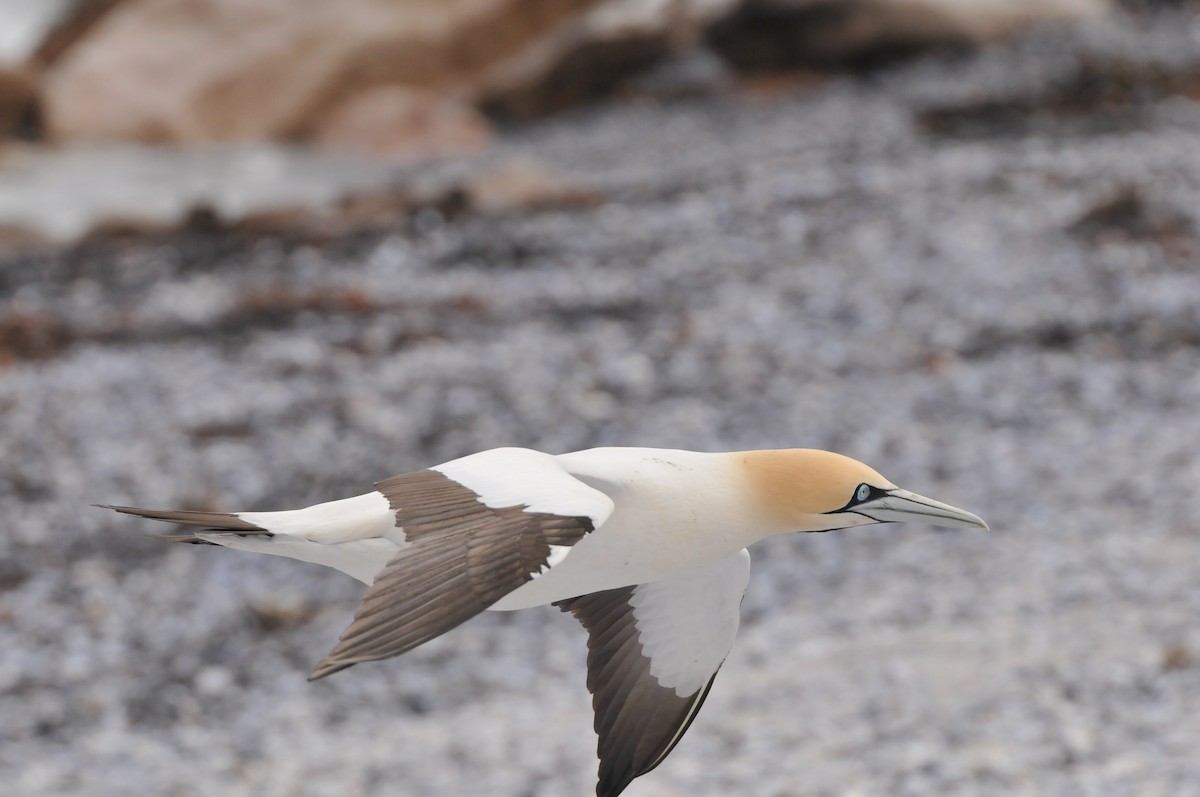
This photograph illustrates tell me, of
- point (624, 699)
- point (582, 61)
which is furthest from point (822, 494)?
point (582, 61)

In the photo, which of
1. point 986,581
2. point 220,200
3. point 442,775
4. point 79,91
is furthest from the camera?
point 79,91

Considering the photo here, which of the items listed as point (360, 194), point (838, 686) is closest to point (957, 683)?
point (838, 686)

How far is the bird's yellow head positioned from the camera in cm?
178

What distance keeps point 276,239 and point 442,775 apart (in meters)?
9.43

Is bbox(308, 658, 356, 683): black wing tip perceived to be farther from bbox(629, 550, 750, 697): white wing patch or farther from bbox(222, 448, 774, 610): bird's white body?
bbox(629, 550, 750, 697): white wing patch

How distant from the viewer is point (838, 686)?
296 inches

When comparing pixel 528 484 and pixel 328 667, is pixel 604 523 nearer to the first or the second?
pixel 528 484

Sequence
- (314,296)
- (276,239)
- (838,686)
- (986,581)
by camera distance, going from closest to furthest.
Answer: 1. (838,686)
2. (986,581)
3. (314,296)
4. (276,239)

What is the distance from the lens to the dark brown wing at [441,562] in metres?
1.44

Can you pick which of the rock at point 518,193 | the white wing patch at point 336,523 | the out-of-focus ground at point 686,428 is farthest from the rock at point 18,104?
the white wing patch at point 336,523

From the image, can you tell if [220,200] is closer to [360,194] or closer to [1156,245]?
[360,194]

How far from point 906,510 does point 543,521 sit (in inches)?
18.4

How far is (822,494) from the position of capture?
1797mm

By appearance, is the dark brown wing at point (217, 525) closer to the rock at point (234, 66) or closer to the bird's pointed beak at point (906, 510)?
the bird's pointed beak at point (906, 510)
